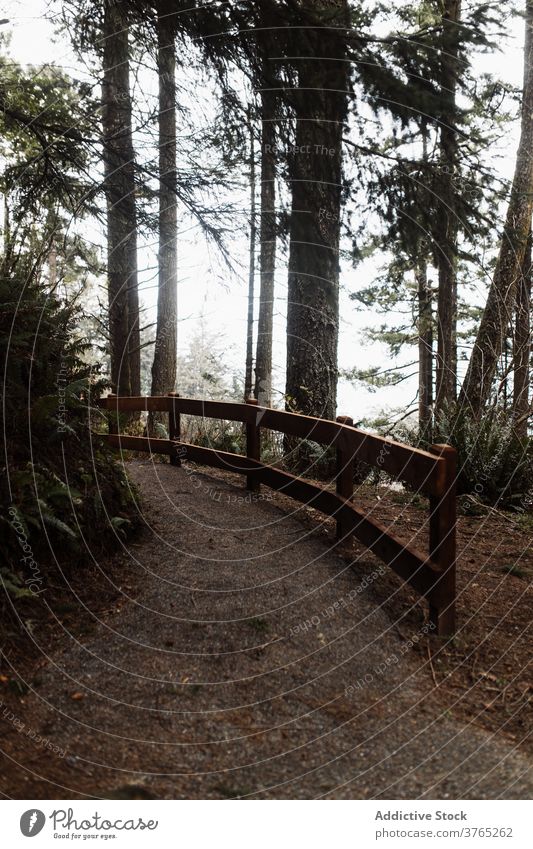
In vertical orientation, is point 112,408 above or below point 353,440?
above

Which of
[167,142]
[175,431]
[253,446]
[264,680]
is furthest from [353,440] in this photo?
[175,431]

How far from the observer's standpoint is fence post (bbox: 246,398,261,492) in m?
8.30

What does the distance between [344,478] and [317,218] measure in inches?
127

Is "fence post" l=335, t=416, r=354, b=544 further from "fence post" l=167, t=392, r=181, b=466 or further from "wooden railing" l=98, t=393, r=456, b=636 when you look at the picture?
"fence post" l=167, t=392, r=181, b=466

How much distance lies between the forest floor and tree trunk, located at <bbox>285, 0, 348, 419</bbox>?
128 inches

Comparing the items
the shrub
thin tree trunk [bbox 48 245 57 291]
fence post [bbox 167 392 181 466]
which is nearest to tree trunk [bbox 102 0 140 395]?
thin tree trunk [bbox 48 245 57 291]

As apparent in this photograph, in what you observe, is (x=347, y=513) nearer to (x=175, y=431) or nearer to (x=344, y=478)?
(x=344, y=478)

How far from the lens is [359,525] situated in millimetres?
5938

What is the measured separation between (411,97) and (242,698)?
5.79 metres

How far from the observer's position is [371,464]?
17.7ft

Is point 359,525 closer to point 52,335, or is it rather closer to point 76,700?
point 76,700

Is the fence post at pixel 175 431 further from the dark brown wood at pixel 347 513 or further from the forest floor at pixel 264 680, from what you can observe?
the forest floor at pixel 264 680

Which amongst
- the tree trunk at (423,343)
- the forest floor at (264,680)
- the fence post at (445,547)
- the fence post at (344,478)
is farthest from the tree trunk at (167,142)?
the tree trunk at (423,343)

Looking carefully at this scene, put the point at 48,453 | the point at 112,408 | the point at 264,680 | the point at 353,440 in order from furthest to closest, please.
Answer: the point at 112,408
the point at 353,440
the point at 48,453
the point at 264,680
